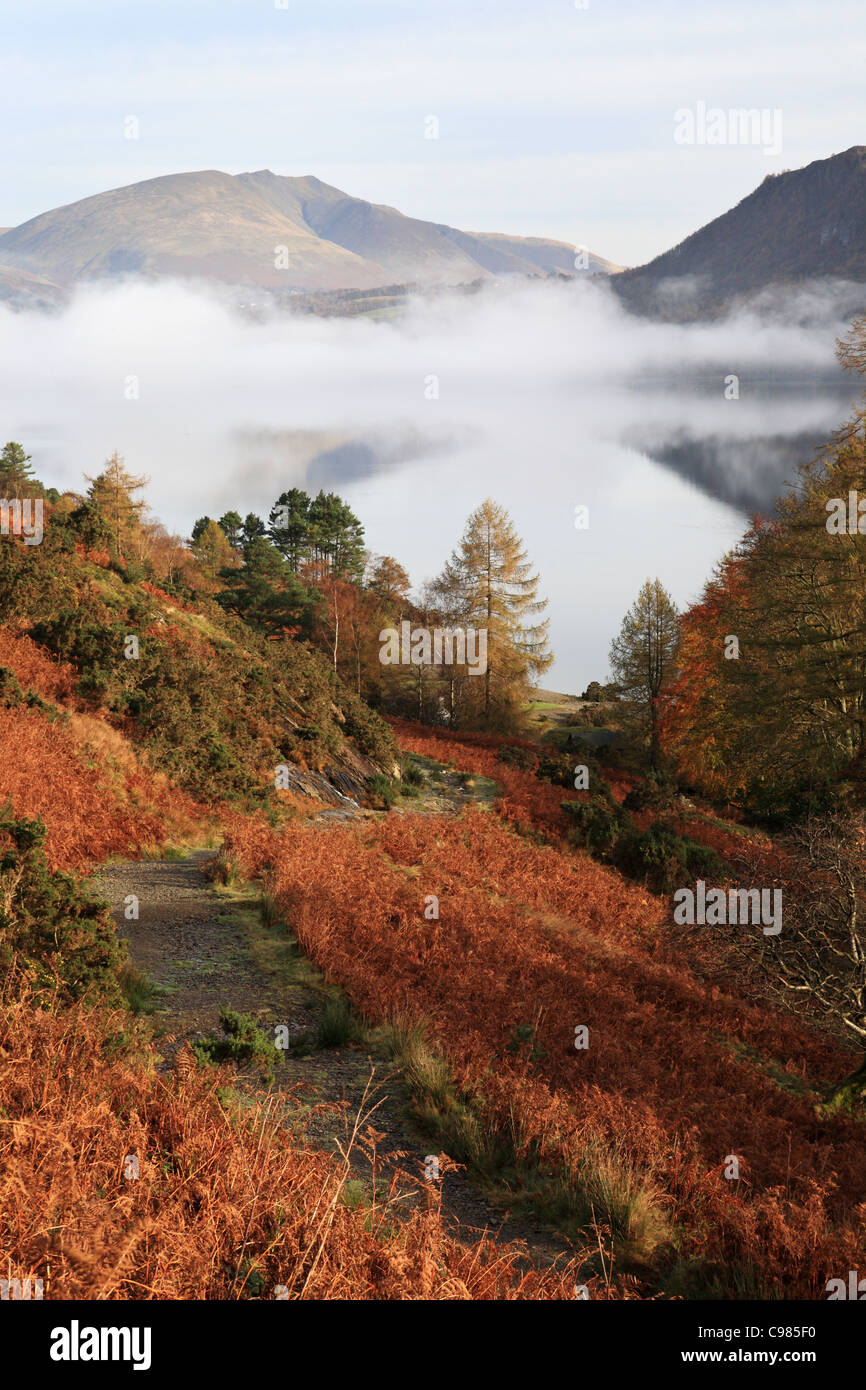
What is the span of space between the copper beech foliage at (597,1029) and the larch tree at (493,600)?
108 feet

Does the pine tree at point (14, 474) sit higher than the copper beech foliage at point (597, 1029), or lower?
higher

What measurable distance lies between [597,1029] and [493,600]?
1617 inches

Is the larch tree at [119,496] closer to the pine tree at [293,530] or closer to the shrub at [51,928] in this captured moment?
the pine tree at [293,530]

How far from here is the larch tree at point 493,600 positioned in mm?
49594

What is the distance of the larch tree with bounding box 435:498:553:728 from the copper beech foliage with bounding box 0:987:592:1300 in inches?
1746

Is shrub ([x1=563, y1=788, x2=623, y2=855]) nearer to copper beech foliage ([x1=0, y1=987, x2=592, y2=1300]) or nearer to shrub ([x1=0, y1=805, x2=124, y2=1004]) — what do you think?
shrub ([x1=0, y1=805, x2=124, y2=1004])

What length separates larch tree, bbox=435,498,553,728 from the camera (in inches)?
1953

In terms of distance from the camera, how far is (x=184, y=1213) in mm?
4309

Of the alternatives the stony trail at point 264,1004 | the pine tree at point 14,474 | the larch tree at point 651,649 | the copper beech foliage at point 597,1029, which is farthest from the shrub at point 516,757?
the pine tree at point 14,474

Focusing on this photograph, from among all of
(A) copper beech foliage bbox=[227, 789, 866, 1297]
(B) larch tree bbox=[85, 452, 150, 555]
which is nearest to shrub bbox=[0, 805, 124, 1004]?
(A) copper beech foliage bbox=[227, 789, 866, 1297]

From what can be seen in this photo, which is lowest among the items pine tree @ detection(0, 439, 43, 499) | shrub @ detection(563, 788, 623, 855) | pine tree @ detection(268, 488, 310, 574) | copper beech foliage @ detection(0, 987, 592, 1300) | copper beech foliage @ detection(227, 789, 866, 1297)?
shrub @ detection(563, 788, 623, 855)

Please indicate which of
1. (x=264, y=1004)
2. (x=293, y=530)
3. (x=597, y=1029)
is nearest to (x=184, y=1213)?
(x=264, y=1004)

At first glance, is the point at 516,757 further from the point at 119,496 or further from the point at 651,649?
the point at 119,496
